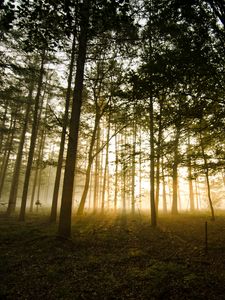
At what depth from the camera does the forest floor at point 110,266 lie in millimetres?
4859

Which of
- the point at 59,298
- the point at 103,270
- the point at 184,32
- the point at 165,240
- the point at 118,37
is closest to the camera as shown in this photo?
the point at 59,298

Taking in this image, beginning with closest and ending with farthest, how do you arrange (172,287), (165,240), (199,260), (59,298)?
(59,298) < (172,287) < (199,260) < (165,240)

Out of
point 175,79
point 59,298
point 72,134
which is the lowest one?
point 59,298

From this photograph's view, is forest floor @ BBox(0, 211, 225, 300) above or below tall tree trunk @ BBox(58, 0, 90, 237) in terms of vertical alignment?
below

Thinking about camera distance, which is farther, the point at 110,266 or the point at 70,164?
the point at 70,164

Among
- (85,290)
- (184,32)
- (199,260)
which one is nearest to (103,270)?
(85,290)

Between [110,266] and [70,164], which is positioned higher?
[70,164]

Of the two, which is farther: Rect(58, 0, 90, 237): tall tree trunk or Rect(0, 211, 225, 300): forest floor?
Rect(58, 0, 90, 237): tall tree trunk

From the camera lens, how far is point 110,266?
647cm

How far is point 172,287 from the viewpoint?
16.3 feet

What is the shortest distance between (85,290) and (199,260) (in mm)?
3915

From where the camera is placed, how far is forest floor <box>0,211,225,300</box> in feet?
15.9

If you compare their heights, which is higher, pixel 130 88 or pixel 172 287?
pixel 130 88

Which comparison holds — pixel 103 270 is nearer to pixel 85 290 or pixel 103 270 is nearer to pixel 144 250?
pixel 85 290
